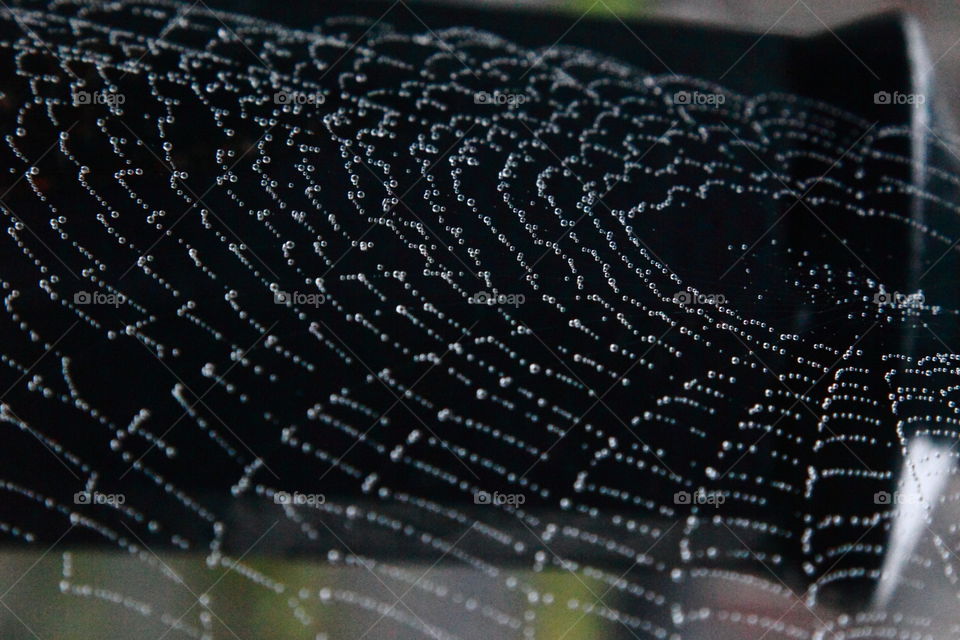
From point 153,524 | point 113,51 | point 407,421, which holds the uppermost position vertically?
point 113,51

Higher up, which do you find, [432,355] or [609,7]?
[609,7]

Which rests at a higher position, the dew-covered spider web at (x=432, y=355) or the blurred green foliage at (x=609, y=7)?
the blurred green foliage at (x=609, y=7)

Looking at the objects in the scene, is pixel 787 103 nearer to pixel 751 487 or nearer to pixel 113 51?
pixel 751 487

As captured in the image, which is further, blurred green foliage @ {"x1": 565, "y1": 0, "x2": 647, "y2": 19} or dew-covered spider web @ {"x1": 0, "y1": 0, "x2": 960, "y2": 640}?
blurred green foliage @ {"x1": 565, "y1": 0, "x2": 647, "y2": 19}

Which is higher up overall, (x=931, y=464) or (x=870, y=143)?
(x=870, y=143)

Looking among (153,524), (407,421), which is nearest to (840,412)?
(407,421)

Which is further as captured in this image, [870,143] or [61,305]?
[870,143]

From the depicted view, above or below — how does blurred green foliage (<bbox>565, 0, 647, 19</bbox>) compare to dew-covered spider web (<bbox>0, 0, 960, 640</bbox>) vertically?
above

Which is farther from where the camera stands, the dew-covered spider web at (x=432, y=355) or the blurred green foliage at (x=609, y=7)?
the blurred green foliage at (x=609, y=7)
